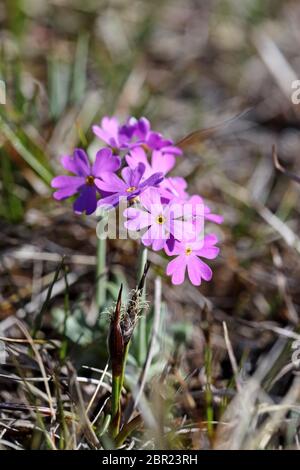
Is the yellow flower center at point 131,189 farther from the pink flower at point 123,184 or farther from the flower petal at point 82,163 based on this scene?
the flower petal at point 82,163

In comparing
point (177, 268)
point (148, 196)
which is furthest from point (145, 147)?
point (177, 268)

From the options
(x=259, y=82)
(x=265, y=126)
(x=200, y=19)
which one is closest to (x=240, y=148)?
(x=265, y=126)

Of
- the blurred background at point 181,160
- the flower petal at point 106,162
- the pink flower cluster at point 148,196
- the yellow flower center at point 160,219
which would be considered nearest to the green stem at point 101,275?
the blurred background at point 181,160

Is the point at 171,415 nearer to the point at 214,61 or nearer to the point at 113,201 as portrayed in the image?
the point at 113,201

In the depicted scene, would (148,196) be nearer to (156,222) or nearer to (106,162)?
(156,222)

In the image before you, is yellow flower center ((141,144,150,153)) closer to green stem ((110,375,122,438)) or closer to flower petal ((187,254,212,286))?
flower petal ((187,254,212,286))

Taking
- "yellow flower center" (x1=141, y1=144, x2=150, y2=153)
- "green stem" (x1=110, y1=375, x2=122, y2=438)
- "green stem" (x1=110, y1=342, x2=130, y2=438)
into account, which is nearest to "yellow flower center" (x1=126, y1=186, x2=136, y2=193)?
"yellow flower center" (x1=141, y1=144, x2=150, y2=153)
